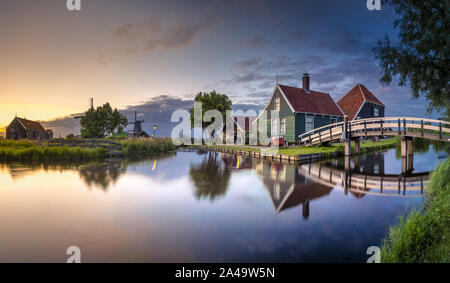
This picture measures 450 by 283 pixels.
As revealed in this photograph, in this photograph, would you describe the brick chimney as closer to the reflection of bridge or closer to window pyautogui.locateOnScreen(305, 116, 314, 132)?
window pyautogui.locateOnScreen(305, 116, 314, 132)

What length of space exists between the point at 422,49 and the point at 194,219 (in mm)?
11236

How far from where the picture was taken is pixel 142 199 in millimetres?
8508

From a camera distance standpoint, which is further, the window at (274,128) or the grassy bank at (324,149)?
the window at (274,128)

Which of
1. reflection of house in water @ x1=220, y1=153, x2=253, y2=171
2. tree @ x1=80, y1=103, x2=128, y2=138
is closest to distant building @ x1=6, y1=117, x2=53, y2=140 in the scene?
tree @ x1=80, y1=103, x2=128, y2=138

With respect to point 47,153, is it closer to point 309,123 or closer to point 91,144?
point 91,144

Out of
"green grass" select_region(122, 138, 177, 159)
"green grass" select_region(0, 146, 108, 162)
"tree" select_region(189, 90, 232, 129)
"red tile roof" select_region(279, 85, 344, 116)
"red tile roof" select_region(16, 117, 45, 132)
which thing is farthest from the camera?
"red tile roof" select_region(16, 117, 45, 132)

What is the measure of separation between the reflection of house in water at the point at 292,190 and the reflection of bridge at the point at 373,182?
0.89 metres

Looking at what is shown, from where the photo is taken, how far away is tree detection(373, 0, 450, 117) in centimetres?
909

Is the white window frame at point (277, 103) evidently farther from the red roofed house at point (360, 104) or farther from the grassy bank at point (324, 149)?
the red roofed house at point (360, 104)

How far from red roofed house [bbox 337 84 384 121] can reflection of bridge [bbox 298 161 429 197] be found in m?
21.9

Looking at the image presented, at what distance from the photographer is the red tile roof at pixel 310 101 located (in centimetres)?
2705

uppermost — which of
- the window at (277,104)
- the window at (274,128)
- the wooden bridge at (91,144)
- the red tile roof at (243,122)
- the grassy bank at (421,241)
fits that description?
the window at (277,104)

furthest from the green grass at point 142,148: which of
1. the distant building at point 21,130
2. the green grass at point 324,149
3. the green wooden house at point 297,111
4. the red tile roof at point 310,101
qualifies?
the distant building at point 21,130

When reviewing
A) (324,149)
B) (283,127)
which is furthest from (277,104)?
(324,149)
